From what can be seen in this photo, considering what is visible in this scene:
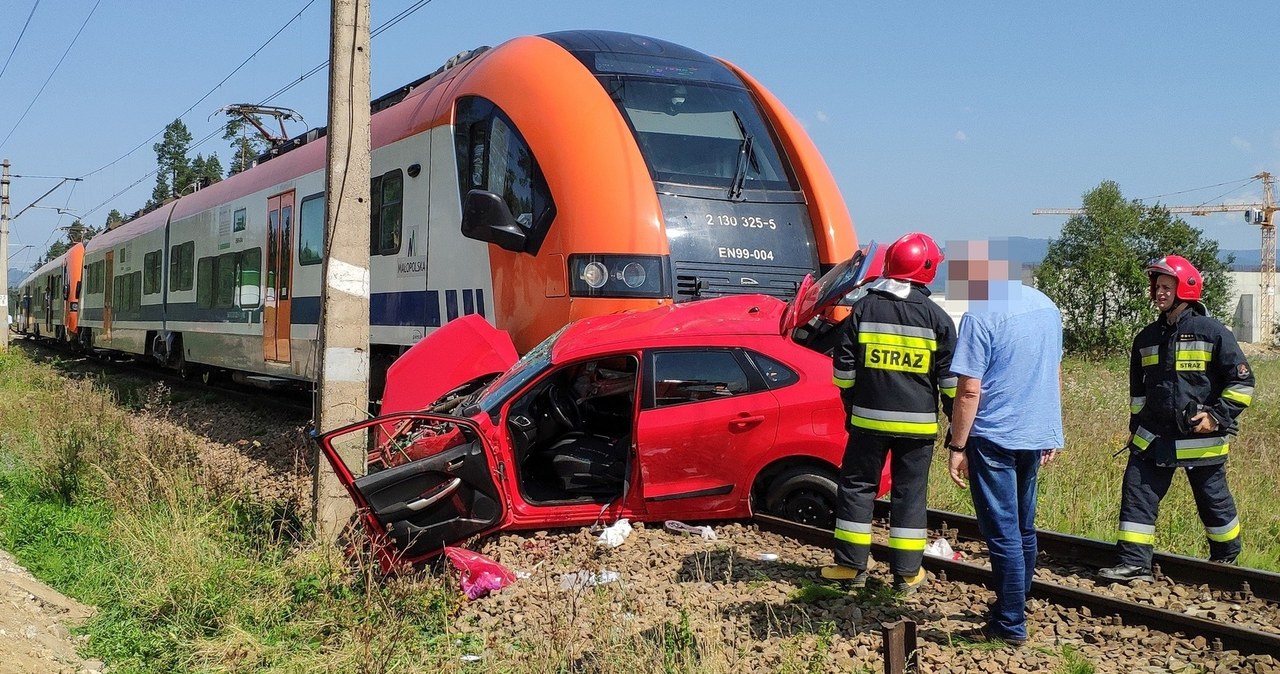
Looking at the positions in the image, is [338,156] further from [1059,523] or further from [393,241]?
[1059,523]

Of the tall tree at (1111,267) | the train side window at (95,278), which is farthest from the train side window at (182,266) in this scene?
the tall tree at (1111,267)

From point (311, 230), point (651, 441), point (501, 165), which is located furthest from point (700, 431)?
point (311, 230)

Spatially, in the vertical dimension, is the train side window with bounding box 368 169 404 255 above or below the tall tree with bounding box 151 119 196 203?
below

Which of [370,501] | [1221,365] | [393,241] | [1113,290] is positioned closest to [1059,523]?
[1221,365]

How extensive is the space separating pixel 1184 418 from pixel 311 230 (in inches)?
353

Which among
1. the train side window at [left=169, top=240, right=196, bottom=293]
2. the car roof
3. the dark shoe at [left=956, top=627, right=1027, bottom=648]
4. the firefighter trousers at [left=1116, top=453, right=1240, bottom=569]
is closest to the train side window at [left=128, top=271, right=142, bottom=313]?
the train side window at [left=169, top=240, right=196, bottom=293]

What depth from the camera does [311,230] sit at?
1166 centimetres

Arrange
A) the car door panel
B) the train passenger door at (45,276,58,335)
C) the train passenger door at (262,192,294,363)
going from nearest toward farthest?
the car door panel, the train passenger door at (262,192,294,363), the train passenger door at (45,276,58,335)

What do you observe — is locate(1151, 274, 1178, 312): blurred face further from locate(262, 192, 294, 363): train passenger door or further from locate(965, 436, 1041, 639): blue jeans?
locate(262, 192, 294, 363): train passenger door

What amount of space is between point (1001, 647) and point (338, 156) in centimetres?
488

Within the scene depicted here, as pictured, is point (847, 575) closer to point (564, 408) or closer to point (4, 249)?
point (564, 408)

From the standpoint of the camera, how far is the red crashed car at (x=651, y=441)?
20.0 feet

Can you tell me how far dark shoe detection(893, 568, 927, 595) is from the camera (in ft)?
17.0

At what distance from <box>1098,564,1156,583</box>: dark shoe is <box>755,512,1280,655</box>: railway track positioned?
4.9 inches
